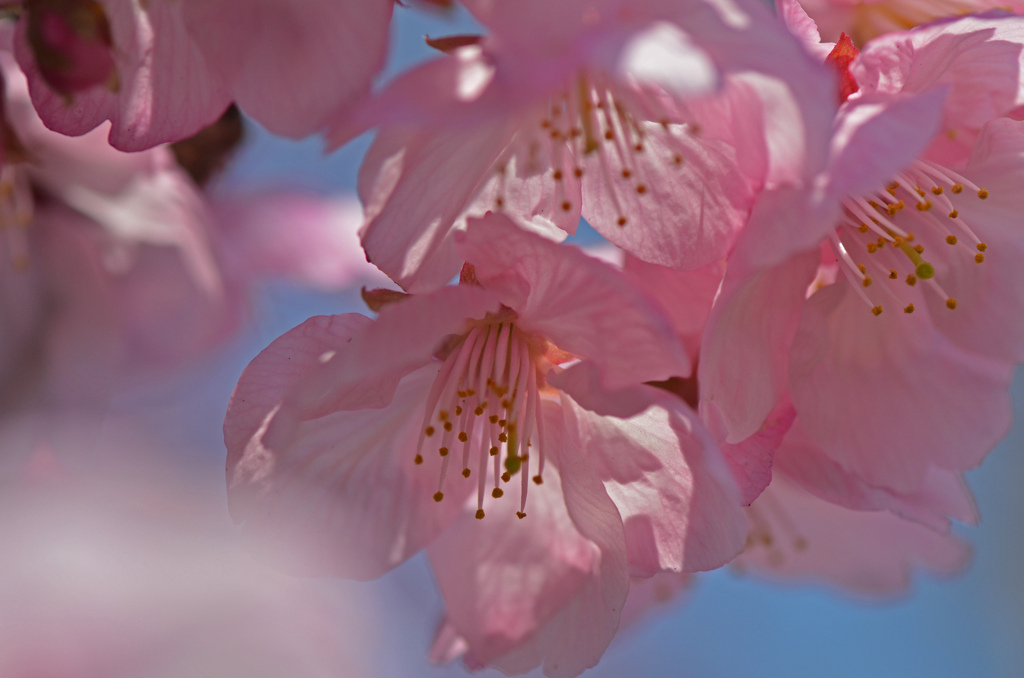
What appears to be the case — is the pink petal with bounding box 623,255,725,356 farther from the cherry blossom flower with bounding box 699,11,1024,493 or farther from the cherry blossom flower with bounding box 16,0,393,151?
the cherry blossom flower with bounding box 16,0,393,151

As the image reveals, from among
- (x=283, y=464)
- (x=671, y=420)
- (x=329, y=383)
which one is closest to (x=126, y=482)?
(x=283, y=464)

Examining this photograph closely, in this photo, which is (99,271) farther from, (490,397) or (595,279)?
(595,279)

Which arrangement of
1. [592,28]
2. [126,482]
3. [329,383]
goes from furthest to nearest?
[126,482] → [329,383] → [592,28]

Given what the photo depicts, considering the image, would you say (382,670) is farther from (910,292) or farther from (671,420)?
(910,292)

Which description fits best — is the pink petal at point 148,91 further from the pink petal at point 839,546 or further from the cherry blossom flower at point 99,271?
the pink petal at point 839,546

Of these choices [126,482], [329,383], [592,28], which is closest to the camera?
[592,28]

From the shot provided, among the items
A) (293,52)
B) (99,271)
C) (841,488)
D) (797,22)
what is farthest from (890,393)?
(99,271)

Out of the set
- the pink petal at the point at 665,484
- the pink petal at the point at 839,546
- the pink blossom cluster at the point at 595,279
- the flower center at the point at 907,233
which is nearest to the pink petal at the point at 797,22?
the pink blossom cluster at the point at 595,279
